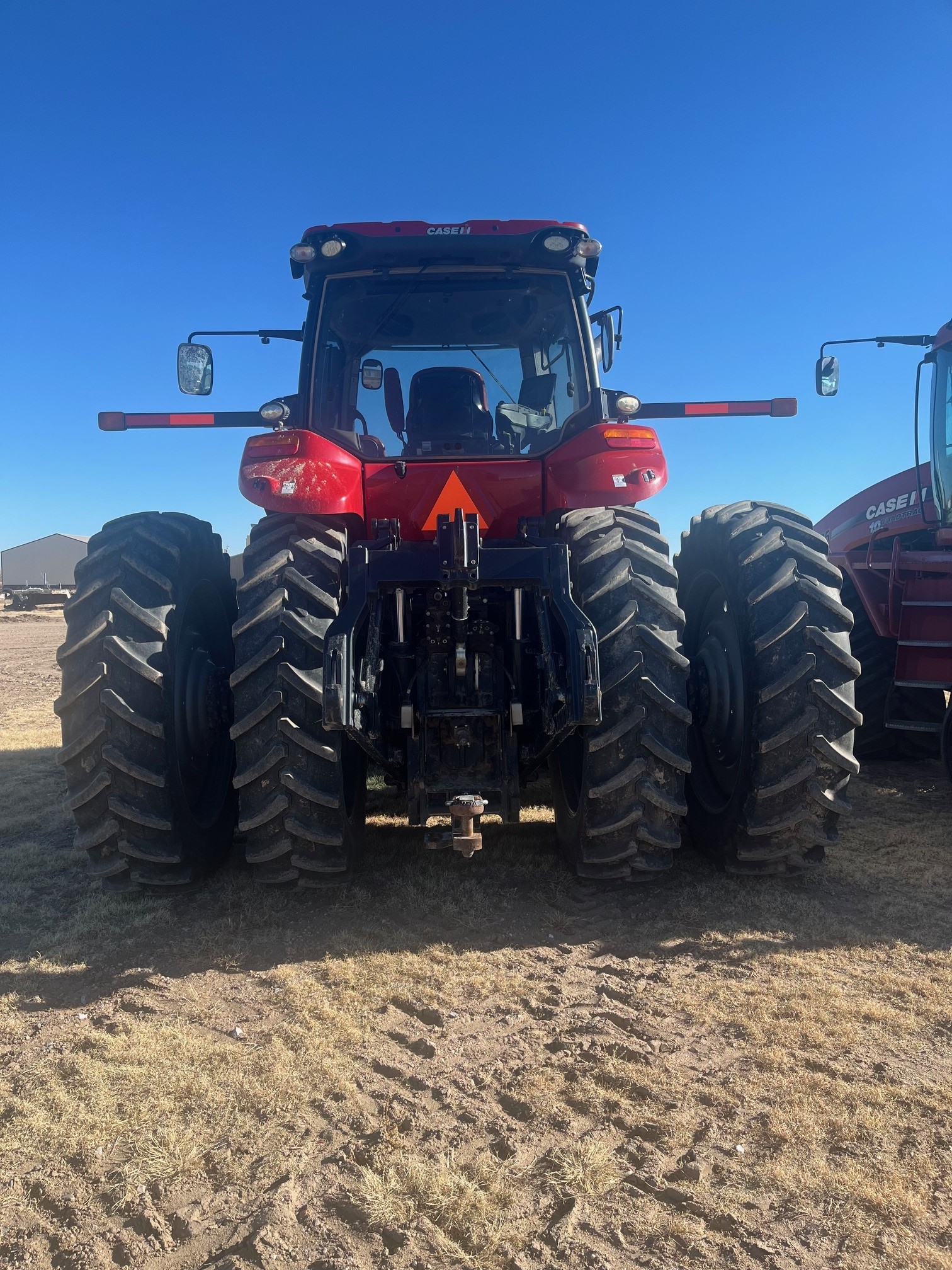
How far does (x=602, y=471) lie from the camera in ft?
11.7

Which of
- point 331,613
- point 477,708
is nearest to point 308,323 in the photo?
point 331,613

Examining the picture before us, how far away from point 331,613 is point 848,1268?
8.40ft

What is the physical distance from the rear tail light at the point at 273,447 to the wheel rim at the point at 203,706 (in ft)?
2.43

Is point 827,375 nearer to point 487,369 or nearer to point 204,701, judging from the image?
point 487,369

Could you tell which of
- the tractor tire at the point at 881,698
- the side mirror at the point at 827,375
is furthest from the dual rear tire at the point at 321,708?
the tractor tire at the point at 881,698

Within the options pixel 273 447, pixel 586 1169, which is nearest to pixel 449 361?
pixel 273 447

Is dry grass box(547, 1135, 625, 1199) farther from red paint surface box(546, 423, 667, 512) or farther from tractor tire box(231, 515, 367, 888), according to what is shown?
red paint surface box(546, 423, 667, 512)

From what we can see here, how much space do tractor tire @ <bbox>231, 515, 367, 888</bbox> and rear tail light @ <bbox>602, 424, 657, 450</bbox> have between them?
4.33 feet

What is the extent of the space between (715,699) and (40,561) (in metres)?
51.0

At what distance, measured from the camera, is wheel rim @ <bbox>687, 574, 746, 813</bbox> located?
3715 mm

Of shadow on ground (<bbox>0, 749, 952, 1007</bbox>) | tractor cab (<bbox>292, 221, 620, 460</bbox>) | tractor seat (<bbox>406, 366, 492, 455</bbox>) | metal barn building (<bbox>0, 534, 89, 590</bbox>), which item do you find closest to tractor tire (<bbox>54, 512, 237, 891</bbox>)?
shadow on ground (<bbox>0, 749, 952, 1007</bbox>)

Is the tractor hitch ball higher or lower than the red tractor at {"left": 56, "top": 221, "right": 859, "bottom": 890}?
lower

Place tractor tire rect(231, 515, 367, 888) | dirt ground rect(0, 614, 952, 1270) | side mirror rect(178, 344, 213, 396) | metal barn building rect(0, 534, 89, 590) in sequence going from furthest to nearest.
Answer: metal barn building rect(0, 534, 89, 590) → side mirror rect(178, 344, 213, 396) → tractor tire rect(231, 515, 367, 888) → dirt ground rect(0, 614, 952, 1270)

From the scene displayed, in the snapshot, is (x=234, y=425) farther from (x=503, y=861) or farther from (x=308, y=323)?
(x=503, y=861)
